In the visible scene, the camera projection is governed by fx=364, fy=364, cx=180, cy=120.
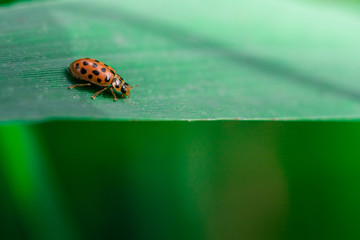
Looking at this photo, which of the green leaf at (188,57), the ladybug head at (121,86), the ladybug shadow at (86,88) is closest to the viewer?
the green leaf at (188,57)

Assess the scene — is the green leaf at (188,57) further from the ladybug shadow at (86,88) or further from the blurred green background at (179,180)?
the blurred green background at (179,180)

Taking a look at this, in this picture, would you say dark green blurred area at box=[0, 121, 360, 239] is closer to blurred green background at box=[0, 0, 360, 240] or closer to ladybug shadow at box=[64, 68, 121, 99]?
blurred green background at box=[0, 0, 360, 240]

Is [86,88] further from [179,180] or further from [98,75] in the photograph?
[179,180]

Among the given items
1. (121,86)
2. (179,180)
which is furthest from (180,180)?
(121,86)

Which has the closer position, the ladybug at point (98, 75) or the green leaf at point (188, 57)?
the green leaf at point (188, 57)

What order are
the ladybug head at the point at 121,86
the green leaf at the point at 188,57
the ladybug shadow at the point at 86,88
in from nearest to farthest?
1. the green leaf at the point at 188,57
2. the ladybug shadow at the point at 86,88
3. the ladybug head at the point at 121,86

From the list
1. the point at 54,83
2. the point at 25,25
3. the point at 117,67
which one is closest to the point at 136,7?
the point at 117,67

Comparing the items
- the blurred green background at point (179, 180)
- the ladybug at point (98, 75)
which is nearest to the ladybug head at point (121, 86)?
the ladybug at point (98, 75)
